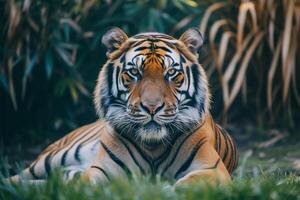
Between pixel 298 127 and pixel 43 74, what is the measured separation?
10.4ft

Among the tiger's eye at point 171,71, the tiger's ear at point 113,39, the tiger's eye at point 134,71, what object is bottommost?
the tiger's eye at point 171,71

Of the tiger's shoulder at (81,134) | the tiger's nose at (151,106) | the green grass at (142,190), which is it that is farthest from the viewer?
the tiger's shoulder at (81,134)

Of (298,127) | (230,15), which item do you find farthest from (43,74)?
(298,127)

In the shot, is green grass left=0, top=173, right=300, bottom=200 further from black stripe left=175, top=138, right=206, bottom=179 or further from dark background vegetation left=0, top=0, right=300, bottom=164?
dark background vegetation left=0, top=0, right=300, bottom=164

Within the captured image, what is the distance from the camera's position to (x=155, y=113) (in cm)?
551

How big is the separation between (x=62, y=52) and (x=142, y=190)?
5114 millimetres

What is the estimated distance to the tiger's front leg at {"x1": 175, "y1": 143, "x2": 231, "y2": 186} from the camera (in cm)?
550

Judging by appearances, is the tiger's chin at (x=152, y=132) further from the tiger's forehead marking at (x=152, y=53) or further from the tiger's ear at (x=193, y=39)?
the tiger's ear at (x=193, y=39)

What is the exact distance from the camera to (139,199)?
14.9ft

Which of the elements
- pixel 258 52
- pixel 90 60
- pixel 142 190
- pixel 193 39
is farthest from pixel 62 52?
pixel 142 190

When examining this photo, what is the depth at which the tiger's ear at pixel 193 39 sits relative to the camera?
5996 mm

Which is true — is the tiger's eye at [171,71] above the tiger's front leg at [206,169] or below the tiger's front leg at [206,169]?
above

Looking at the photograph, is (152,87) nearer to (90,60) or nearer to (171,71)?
(171,71)

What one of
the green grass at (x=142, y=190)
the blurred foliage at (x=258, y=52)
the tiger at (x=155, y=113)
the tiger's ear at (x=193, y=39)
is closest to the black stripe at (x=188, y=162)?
the tiger at (x=155, y=113)
